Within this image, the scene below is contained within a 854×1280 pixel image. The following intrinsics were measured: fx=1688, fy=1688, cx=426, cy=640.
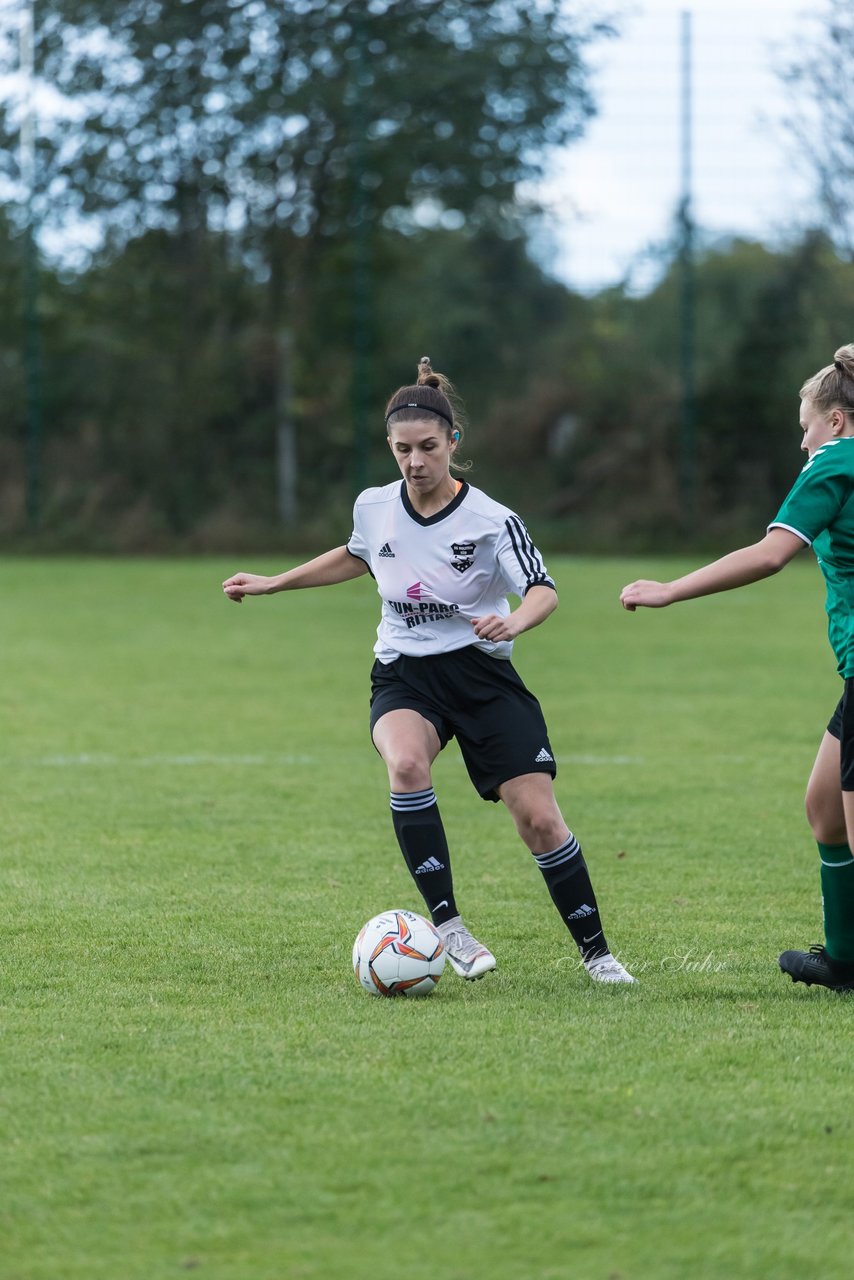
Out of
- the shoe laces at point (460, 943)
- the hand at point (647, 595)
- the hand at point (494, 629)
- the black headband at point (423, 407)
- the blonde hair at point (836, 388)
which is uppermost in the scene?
the blonde hair at point (836, 388)

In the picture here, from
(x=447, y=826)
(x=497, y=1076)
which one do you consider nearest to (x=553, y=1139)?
(x=497, y=1076)

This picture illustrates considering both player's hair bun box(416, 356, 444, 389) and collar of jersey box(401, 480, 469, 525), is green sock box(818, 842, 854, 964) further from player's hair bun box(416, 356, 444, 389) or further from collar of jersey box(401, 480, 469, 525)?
player's hair bun box(416, 356, 444, 389)

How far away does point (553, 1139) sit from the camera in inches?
128

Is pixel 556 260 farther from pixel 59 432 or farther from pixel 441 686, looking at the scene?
pixel 441 686

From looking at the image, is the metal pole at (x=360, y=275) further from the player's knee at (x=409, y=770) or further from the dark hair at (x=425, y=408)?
the player's knee at (x=409, y=770)

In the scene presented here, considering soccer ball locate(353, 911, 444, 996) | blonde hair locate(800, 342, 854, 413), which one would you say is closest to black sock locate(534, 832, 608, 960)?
soccer ball locate(353, 911, 444, 996)

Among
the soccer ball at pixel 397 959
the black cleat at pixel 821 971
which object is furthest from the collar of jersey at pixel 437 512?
the black cleat at pixel 821 971

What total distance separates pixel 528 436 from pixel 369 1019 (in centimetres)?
1844

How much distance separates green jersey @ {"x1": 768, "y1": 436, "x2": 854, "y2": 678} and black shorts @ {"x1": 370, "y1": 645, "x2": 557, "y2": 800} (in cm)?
89

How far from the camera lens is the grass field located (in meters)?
2.84

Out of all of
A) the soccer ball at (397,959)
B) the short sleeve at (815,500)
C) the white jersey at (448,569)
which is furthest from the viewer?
the white jersey at (448,569)

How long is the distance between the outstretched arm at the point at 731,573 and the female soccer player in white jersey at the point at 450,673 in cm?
53

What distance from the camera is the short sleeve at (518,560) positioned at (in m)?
→ 4.60

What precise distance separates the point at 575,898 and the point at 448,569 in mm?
976
